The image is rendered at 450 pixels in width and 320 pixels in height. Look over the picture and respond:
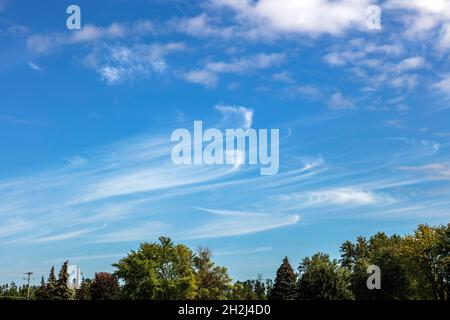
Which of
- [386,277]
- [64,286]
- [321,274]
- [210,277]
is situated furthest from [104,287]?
[386,277]

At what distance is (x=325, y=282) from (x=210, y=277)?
18282 mm

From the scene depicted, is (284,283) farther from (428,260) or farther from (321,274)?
(428,260)

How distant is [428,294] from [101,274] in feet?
192

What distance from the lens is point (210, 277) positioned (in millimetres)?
81375

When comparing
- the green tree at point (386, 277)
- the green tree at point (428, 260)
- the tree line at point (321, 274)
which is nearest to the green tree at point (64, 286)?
the tree line at point (321, 274)

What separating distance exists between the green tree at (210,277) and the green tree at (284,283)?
399 inches

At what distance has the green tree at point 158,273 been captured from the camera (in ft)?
235

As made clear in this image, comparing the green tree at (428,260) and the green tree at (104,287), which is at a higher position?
the green tree at (428,260)

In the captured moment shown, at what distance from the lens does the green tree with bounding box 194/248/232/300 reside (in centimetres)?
7981

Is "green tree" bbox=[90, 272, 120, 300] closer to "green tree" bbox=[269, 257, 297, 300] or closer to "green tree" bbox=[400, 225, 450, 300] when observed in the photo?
"green tree" bbox=[269, 257, 297, 300]

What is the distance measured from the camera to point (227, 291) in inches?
3250

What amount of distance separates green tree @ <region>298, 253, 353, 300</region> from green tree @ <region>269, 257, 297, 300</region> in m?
10.7

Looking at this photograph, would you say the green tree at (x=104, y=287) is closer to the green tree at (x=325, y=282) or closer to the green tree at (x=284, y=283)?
the green tree at (x=284, y=283)

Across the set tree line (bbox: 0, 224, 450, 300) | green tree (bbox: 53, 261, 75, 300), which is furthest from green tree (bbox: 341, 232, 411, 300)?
green tree (bbox: 53, 261, 75, 300)
